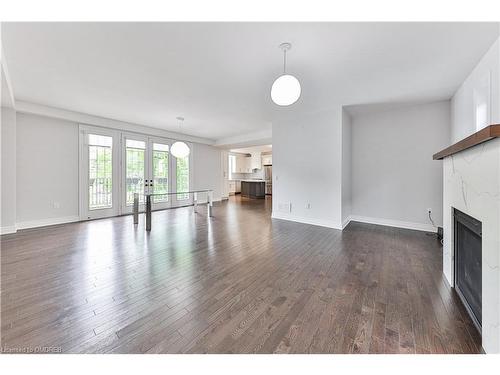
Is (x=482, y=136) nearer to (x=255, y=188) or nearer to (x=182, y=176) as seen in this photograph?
(x=182, y=176)

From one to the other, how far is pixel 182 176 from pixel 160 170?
0.81 meters

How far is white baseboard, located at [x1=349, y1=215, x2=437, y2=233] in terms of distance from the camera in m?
3.94

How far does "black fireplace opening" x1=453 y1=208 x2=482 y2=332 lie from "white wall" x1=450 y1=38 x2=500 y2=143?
1271 mm

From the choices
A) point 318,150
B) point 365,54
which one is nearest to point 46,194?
point 318,150

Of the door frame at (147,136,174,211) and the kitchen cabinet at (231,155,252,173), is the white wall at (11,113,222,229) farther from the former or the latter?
the kitchen cabinet at (231,155,252,173)

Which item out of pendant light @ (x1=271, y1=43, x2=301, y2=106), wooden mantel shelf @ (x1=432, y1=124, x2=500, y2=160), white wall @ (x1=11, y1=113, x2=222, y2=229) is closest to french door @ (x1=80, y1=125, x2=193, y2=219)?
white wall @ (x1=11, y1=113, x2=222, y2=229)

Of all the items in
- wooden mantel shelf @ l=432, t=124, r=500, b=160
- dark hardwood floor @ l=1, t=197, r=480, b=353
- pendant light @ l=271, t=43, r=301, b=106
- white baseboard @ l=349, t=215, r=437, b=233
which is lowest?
dark hardwood floor @ l=1, t=197, r=480, b=353

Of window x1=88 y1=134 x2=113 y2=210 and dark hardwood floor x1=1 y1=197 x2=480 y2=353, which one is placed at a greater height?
window x1=88 y1=134 x2=113 y2=210

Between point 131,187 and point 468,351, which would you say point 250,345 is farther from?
point 131,187

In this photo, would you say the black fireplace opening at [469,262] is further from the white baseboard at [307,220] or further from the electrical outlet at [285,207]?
the electrical outlet at [285,207]

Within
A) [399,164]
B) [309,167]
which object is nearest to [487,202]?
[309,167]

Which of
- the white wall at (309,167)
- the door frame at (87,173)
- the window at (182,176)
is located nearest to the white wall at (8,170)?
the door frame at (87,173)
